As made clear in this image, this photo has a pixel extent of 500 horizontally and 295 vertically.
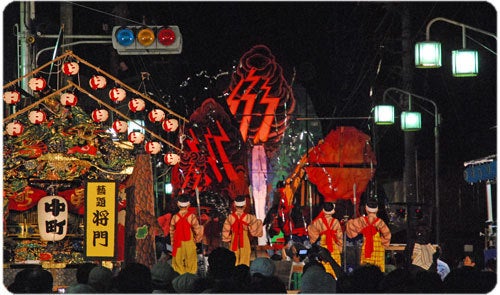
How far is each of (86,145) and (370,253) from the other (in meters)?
6.11

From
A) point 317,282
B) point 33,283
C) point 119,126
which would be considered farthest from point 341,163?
point 33,283

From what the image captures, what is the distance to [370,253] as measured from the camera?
63.0 feet

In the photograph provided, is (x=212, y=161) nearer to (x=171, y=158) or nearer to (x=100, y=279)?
(x=171, y=158)

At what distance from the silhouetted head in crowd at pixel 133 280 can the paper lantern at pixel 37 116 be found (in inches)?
328

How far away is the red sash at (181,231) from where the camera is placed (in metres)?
19.5

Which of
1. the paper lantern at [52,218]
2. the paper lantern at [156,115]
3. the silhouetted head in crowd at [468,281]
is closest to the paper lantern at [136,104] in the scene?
the paper lantern at [156,115]

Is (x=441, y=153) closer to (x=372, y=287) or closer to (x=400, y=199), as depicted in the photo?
(x=400, y=199)

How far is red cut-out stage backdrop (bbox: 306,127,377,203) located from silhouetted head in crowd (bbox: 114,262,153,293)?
706 inches

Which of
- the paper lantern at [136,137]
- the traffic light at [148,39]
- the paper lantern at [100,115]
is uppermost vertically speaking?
the traffic light at [148,39]

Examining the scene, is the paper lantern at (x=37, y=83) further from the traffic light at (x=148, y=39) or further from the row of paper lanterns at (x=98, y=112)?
the traffic light at (x=148, y=39)

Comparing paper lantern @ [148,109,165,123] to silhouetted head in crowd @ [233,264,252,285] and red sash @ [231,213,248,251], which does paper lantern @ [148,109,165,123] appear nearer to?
red sash @ [231,213,248,251]

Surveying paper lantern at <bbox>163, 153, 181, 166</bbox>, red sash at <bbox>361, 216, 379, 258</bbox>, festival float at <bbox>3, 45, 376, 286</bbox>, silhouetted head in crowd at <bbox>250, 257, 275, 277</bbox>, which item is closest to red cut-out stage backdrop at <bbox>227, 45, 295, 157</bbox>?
festival float at <bbox>3, 45, 376, 286</bbox>

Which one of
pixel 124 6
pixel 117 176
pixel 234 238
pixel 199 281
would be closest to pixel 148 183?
pixel 117 176

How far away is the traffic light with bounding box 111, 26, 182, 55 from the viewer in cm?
1920
